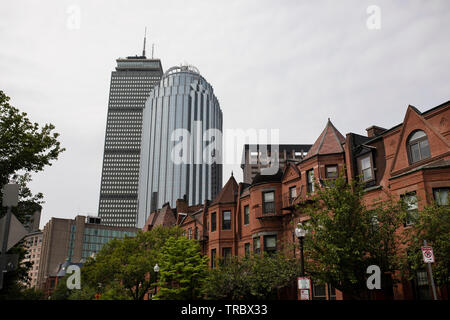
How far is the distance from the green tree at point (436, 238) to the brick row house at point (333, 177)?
6.96ft

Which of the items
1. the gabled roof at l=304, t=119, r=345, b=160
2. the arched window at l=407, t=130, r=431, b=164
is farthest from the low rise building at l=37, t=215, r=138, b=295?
the arched window at l=407, t=130, r=431, b=164

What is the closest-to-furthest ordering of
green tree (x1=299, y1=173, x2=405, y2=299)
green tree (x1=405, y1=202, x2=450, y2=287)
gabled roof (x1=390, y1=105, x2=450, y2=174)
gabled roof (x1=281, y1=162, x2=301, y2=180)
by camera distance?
green tree (x1=405, y1=202, x2=450, y2=287) → green tree (x1=299, y1=173, x2=405, y2=299) → gabled roof (x1=390, y1=105, x2=450, y2=174) → gabled roof (x1=281, y1=162, x2=301, y2=180)

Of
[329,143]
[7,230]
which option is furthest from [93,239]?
[7,230]

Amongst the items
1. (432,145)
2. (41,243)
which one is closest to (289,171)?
(432,145)

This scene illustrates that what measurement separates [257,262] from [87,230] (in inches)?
6926

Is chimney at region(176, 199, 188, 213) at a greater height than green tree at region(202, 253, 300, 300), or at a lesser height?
greater

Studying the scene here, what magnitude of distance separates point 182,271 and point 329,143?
56.5ft

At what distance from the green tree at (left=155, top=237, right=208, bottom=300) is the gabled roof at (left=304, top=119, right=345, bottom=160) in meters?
13.8

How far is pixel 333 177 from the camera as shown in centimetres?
3250

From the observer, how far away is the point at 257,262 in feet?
97.1

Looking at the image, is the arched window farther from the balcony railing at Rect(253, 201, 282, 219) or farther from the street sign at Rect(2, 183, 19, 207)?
the street sign at Rect(2, 183, 19, 207)

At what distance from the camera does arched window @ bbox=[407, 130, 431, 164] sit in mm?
26172

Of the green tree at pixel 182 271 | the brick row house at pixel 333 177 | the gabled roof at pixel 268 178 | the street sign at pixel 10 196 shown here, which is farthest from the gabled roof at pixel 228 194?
the street sign at pixel 10 196
